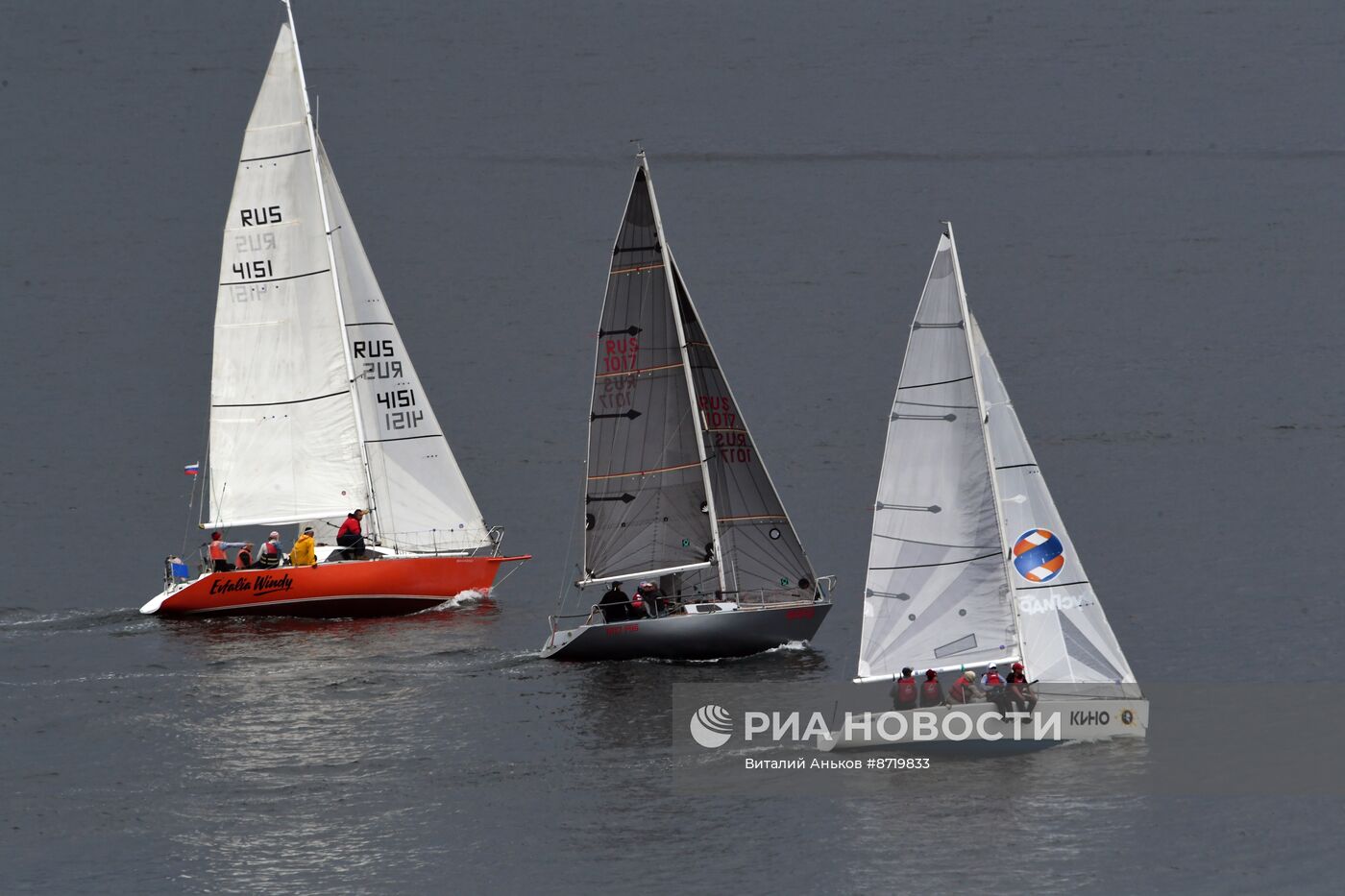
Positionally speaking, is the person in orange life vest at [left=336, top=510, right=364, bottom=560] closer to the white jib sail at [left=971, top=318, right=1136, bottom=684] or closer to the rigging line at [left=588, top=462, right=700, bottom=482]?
the rigging line at [left=588, top=462, right=700, bottom=482]

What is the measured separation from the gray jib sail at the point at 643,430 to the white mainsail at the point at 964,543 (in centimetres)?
1159

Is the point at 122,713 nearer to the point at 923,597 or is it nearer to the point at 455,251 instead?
the point at 923,597

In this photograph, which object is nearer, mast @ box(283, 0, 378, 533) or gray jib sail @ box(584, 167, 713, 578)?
gray jib sail @ box(584, 167, 713, 578)

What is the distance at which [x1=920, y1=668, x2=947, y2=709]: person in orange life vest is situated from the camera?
146ft

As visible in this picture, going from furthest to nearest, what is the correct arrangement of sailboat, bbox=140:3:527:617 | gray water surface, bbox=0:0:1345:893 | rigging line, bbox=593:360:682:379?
sailboat, bbox=140:3:527:617, rigging line, bbox=593:360:682:379, gray water surface, bbox=0:0:1345:893

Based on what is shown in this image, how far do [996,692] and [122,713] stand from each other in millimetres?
23470

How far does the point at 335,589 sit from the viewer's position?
61.0m

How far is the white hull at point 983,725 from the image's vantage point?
145 feet

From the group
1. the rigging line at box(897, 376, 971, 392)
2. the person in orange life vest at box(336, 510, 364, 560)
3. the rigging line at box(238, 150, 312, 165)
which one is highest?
the rigging line at box(238, 150, 312, 165)

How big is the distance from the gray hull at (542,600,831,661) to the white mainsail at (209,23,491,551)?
11.6 m

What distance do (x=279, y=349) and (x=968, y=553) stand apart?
29650 millimetres

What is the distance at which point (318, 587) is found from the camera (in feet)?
200

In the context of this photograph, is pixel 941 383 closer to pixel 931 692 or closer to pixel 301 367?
pixel 931 692

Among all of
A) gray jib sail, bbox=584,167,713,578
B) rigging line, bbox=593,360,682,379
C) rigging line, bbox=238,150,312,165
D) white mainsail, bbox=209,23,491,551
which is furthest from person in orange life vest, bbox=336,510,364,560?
rigging line, bbox=238,150,312,165
